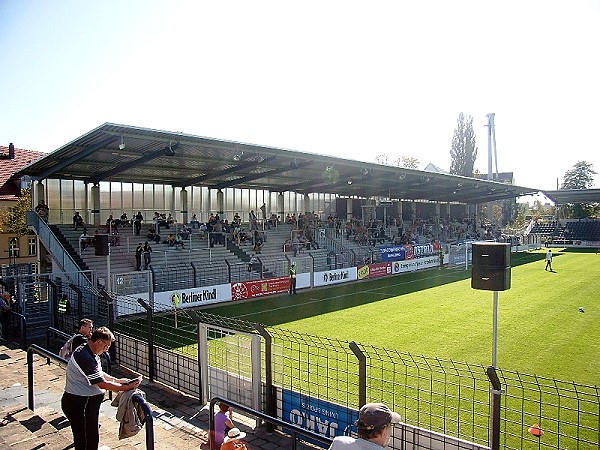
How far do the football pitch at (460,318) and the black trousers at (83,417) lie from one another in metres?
9.57

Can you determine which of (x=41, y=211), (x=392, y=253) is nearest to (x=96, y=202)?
(x=41, y=211)

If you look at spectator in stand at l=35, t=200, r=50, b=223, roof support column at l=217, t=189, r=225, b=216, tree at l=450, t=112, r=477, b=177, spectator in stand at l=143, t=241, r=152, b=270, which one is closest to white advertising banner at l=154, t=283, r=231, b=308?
spectator in stand at l=143, t=241, r=152, b=270

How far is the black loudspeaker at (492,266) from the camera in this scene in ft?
23.0

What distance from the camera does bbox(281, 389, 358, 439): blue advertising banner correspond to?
23.7 ft

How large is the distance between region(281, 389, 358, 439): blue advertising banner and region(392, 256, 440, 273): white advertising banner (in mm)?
24712

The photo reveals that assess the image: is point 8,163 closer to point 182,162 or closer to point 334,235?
point 182,162

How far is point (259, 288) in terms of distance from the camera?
74.9ft

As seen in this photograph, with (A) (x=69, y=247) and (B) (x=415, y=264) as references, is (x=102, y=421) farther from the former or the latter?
(B) (x=415, y=264)

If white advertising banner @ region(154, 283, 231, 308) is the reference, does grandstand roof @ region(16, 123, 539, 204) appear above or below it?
above

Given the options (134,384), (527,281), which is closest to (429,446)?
(134,384)

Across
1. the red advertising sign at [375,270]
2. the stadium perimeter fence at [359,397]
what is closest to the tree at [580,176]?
the red advertising sign at [375,270]

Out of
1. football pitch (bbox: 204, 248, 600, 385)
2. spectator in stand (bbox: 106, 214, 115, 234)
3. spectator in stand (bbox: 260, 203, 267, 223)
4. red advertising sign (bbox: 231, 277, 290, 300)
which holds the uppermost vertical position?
spectator in stand (bbox: 260, 203, 267, 223)

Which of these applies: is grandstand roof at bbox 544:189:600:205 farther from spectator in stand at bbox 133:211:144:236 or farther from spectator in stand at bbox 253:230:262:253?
spectator in stand at bbox 133:211:144:236

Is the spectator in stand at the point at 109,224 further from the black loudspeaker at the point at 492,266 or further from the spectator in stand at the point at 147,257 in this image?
the black loudspeaker at the point at 492,266
